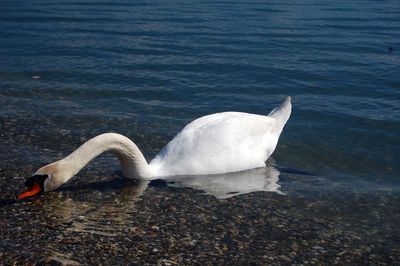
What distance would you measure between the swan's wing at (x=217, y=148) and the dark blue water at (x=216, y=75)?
81cm

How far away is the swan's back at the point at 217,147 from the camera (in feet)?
24.8

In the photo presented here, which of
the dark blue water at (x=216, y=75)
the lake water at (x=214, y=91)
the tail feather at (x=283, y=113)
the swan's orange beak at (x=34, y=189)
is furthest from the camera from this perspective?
the dark blue water at (x=216, y=75)

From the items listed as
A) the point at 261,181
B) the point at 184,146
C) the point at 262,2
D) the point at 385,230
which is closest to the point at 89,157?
the point at 184,146

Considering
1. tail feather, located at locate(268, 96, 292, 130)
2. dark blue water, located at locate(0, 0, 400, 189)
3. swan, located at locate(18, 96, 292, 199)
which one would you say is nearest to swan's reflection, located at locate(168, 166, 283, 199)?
swan, located at locate(18, 96, 292, 199)


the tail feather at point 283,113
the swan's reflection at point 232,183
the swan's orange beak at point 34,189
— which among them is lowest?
the swan's reflection at point 232,183

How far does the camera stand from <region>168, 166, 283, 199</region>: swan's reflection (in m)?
7.00

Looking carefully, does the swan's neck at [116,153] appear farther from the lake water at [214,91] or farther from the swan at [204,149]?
the lake water at [214,91]

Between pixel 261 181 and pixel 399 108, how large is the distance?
5028mm

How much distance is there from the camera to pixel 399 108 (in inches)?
426

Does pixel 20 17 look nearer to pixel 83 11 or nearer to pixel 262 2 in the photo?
pixel 83 11

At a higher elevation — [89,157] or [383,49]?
[383,49]

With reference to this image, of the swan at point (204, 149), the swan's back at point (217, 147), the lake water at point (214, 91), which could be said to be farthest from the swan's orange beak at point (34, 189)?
the swan's back at point (217, 147)

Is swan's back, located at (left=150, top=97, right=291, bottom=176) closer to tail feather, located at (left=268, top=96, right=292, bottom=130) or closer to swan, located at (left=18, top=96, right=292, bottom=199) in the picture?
swan, located at (left=18, top=96, right=292, bottom=199)

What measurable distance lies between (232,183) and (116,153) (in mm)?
1817
